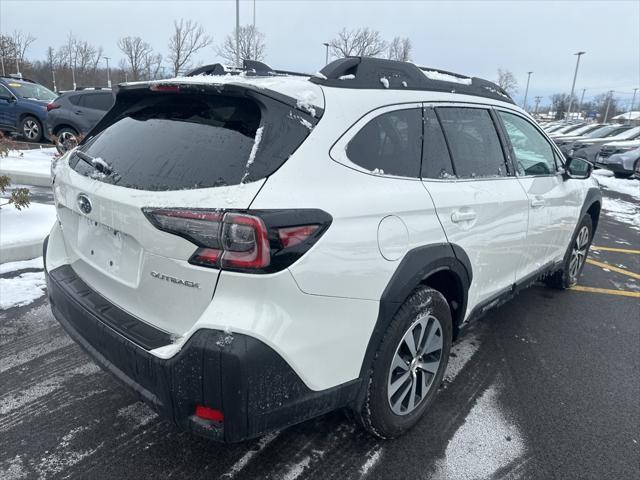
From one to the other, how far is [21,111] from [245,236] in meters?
14.3

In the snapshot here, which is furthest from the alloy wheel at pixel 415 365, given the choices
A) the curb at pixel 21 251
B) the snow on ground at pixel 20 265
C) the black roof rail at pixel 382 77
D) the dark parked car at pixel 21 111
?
the dark parked car at pixel 21 111

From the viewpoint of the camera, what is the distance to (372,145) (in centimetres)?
226

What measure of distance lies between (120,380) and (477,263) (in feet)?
6.66

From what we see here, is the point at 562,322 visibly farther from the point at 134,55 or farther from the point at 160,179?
the point at 134,55

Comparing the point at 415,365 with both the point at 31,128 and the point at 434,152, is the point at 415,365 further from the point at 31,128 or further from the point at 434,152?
the point at 31,128

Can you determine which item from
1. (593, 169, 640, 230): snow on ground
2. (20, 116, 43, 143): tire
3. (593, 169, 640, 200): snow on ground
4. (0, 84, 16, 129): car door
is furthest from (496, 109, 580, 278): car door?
(0, 84, 16, 129): car door

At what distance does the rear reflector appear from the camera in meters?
1.81

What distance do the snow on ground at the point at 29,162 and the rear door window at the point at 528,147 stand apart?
25.1 feet

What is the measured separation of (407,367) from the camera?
2.51 m

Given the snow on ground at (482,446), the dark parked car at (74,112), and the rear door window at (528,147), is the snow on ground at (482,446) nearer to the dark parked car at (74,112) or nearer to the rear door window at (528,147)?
the rear door window at (528,147)

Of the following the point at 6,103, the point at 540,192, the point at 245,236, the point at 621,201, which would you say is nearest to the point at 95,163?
the point at 245,236

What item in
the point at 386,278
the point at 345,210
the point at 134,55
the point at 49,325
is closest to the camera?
the point at 345,210

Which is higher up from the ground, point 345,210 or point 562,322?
point 345,210

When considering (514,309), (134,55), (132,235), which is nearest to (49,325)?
(132,235)
